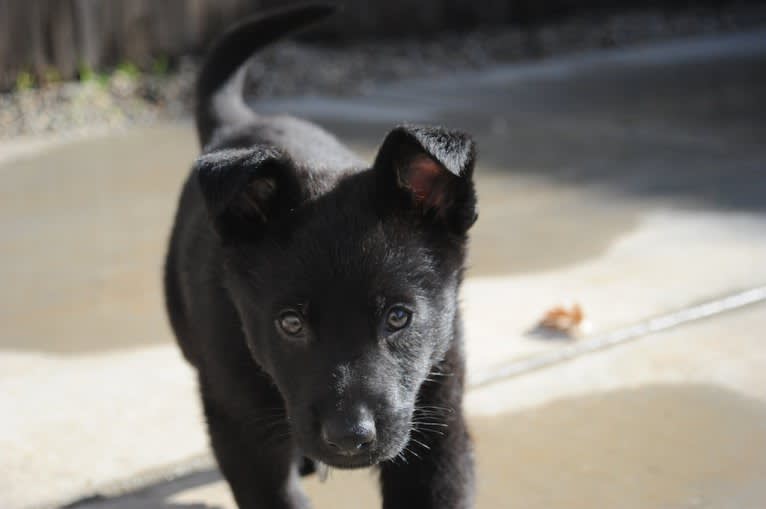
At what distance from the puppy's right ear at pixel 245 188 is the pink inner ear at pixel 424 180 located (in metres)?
0.25

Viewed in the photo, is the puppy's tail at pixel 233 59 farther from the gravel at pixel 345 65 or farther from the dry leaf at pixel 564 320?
the gravel at pixel 345 65

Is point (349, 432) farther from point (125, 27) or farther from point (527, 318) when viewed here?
point (125, 27)

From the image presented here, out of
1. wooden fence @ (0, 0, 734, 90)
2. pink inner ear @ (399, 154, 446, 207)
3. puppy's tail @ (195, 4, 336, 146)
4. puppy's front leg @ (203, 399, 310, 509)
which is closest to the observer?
pink inner ear @ (399, 154, 446, 207)

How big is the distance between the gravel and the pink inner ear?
546cm

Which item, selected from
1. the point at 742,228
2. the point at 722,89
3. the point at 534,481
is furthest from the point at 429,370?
the point at 722,89

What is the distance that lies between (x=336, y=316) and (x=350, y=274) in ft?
0.31

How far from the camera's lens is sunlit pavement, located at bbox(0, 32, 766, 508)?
119 inches

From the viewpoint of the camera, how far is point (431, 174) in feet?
8.16

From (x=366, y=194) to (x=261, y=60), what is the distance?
7029 mm

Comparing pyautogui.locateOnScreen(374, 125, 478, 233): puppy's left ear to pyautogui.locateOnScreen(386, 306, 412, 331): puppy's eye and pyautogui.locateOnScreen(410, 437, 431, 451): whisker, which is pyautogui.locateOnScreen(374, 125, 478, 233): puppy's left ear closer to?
pyautogui.locateOnScreen(386, 306, 412, 331): puppy's eye

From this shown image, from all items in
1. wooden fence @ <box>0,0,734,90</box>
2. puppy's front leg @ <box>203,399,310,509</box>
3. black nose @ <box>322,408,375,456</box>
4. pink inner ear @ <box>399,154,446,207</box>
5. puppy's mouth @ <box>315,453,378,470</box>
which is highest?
pink inner ear @ <box>399,154,446,207</box>

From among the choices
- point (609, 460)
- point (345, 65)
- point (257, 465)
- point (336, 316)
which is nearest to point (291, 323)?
point (336, 316)

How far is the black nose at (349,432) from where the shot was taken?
2.13m

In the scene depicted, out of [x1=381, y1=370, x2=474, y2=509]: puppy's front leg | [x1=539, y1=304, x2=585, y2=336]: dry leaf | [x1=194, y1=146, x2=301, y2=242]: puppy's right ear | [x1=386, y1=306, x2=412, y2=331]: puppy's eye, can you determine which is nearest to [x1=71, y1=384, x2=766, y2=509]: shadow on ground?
[x1=381, y1=370, x2=474, y2=509]: puppy's front leg
